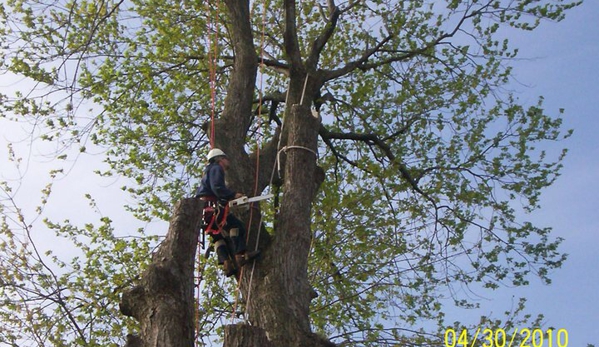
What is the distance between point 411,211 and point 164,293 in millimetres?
6712

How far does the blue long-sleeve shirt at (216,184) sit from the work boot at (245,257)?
600mm

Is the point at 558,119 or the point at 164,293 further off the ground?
the point at 558,119

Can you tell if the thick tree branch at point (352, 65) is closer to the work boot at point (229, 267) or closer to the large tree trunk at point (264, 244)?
the large tree trunk at point (264, 244)

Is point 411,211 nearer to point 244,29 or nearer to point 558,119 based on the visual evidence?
point 558,119

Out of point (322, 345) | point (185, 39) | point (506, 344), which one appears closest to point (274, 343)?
point (322, 345)

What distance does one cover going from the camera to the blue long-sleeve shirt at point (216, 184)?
7883mm

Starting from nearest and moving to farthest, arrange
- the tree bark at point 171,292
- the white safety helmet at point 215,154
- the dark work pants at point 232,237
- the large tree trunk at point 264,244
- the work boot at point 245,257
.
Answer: the tree bark at point 171,292 → the large tree trunk at point 264,244 → the work boot at point 245,257 → the dark work pants at point 232,237 → the white safety helmet at point 215,154

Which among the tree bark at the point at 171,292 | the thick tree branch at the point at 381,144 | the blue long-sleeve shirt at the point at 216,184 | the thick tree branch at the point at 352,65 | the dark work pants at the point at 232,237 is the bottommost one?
the tree bark at the point at 171,292

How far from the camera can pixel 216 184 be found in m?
7.89

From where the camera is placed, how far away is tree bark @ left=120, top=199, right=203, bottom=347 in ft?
20.0

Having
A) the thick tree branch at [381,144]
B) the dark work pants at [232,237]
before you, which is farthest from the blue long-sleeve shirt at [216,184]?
the thick tree branch at [381,144]

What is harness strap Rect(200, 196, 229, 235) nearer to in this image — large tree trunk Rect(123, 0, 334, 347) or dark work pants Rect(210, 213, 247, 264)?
dark work pants Rect(210, 213, 247, 264)

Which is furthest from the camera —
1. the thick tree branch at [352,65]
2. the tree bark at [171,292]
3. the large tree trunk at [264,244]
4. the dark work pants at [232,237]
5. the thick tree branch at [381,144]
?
the thick tree branch at [381,144]

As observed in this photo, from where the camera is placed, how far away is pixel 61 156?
11.8 meters
